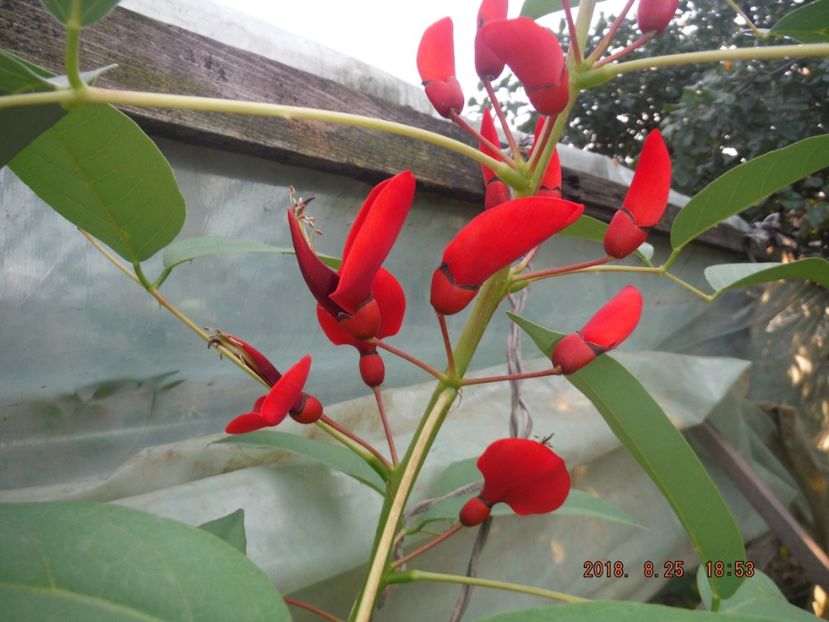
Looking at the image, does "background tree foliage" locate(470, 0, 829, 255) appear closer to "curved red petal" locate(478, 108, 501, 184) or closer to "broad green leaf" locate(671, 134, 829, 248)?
"broad green leaf" locate(671, 134, 829, 248)

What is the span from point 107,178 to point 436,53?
0.68 ft

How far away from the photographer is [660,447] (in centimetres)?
38

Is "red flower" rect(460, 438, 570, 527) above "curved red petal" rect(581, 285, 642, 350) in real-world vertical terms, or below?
below

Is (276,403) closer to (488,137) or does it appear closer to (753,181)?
(488,137)

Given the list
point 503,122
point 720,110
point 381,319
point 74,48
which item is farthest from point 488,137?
point 720,110

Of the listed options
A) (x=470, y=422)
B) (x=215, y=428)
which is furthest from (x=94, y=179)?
(x=470, y=422)

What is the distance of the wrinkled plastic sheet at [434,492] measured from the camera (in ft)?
1.82

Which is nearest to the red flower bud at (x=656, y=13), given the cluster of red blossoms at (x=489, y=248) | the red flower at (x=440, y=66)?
the cluster of red blossoms at (x=489, y=248)

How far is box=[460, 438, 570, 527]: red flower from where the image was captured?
356 millimetres

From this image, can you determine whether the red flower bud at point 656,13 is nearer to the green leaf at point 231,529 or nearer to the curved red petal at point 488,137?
the curved red petal at point 488,137

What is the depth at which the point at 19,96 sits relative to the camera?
0.71ft

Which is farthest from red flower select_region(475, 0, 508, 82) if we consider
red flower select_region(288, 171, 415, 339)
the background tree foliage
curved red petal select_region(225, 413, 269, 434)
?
the background tree foliage

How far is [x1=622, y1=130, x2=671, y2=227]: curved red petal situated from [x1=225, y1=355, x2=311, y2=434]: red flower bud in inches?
7.5

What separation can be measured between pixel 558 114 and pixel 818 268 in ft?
0.89
